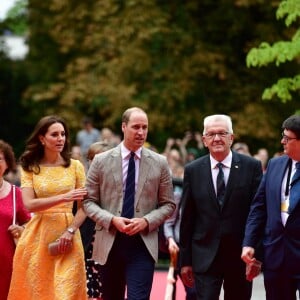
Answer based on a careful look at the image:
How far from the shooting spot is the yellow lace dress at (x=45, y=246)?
39.8 feet

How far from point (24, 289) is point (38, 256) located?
0.36 metres

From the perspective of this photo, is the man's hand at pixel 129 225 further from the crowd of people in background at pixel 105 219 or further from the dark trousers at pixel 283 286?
the dark trousers at pixel 283 286

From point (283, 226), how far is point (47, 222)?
246cm

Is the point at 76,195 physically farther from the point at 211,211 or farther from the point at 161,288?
the point at 161,288

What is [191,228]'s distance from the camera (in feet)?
38.7

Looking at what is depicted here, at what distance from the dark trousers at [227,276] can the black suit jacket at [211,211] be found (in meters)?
0.03

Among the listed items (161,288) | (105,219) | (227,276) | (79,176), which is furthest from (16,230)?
(161,288)

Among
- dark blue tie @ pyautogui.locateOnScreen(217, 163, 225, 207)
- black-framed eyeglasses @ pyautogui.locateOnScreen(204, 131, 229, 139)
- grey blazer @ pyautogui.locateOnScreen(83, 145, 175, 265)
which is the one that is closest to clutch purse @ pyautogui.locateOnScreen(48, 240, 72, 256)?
grey blazer @ pyautogui.locateOnScreen(83, 145, 175, 265)

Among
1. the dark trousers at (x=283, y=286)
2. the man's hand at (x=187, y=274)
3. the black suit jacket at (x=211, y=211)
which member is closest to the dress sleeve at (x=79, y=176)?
the black suit jacket at (x=211, y=211)

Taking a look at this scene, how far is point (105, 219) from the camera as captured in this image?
11578mm

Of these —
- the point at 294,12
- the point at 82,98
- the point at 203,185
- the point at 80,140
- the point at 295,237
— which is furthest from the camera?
the point at 82,98

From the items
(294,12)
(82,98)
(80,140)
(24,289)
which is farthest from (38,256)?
(82,98)

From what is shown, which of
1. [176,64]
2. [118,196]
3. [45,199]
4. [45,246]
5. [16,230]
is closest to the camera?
[118,196]

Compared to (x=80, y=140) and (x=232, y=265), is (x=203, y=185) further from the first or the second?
(x=80, y=140)
